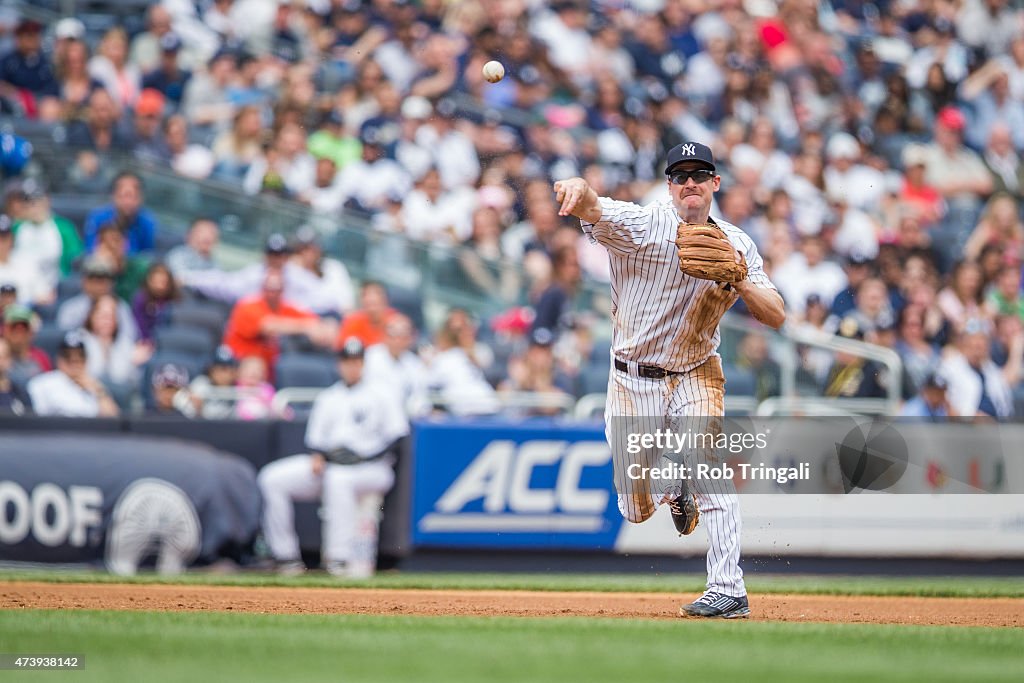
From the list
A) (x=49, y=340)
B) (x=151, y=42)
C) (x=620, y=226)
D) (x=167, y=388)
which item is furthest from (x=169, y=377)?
(x=620, y=226)

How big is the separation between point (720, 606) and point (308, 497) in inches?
178

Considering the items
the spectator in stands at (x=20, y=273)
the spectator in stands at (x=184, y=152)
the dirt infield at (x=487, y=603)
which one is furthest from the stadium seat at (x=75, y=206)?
the dirt infield at (x=487, y=603)

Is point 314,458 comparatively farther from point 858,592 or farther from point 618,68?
point 618,68

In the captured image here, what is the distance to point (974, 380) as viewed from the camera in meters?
12.0

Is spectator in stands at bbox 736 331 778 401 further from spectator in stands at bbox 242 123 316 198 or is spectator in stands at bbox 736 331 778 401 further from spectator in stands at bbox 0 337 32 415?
spectator in stands at bbox 0 337 32 415

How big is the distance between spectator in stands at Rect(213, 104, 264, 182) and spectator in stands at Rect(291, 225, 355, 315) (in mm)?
1182

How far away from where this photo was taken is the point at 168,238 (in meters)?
12.9

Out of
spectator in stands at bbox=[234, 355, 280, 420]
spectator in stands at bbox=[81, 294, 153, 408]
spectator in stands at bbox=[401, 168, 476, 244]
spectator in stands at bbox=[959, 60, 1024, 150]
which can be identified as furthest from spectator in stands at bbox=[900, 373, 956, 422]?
spectator in stands at bbox=[959, 60, 1024, 150]

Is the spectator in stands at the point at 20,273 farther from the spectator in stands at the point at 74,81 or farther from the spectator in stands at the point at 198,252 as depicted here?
the spectator in stands at the point at 74,81

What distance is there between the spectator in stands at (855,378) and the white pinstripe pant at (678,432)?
4.53 metres

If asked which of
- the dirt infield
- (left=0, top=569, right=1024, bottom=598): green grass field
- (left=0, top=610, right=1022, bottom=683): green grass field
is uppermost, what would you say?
(left=0, top=569, right=1024, bottom=598): green grass field

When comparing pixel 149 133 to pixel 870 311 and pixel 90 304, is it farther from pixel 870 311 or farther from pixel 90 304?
pixel 870 311

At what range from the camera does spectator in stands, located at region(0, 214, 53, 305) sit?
39.9ft

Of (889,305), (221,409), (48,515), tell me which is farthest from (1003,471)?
(48,515)
